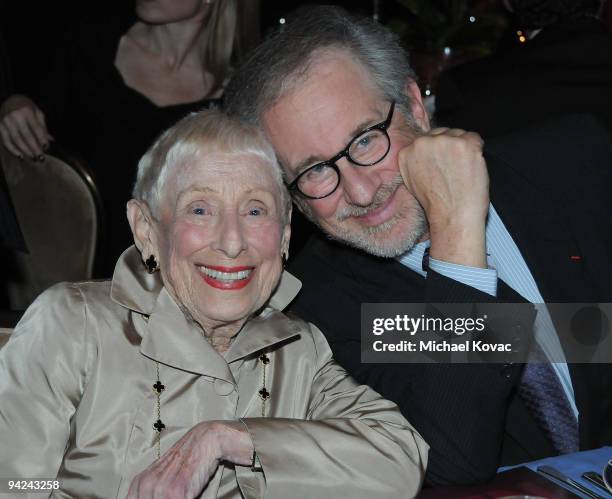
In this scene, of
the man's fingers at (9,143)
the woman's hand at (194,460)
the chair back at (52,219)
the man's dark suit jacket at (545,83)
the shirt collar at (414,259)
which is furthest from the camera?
the man's dark suit jacket at (545,83)

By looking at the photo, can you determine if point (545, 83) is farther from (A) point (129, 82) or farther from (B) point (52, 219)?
(B) point (52, 219)

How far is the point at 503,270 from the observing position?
223 centimetres

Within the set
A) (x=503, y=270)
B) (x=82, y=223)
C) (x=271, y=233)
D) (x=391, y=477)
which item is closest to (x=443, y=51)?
(x=82, y=223)

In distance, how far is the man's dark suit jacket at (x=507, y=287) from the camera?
188cm

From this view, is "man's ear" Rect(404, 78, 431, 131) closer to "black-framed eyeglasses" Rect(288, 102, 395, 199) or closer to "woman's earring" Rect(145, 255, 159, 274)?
"black-framed eyeglasses" Rect(288, 102, 395, 199)

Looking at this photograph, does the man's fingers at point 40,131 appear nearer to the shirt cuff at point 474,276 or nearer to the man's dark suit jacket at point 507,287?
the man's dark suit jacket at point 507,287

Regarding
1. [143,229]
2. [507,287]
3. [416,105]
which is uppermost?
[416,105]

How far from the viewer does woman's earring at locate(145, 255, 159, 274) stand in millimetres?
1984

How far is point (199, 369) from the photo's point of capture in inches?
73.4

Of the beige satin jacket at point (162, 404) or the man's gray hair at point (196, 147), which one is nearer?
the beige satin jacket at point (162, 404)

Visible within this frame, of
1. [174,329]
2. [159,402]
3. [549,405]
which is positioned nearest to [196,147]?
[174,329]

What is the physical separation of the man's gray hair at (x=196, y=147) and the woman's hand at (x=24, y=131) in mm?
1269

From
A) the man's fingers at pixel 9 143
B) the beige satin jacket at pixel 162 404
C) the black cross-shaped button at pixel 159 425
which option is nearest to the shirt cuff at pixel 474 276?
the beige satin jacket at pixel 162 404

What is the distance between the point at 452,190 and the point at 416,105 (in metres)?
0.39
